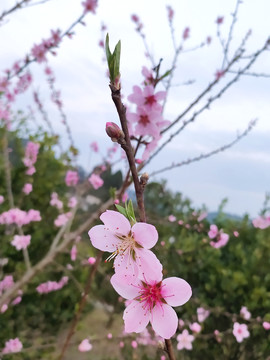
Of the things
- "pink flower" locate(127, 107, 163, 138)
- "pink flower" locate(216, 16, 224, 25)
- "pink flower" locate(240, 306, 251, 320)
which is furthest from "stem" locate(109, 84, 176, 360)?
"pink flower" locate(216, 16, 224, 25)

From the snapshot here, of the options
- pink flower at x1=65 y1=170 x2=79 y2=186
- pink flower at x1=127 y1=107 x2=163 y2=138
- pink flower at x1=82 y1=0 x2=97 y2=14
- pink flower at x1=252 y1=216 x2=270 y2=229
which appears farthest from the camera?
pink flower at x1=65 y1=170 x2=79 y2=186

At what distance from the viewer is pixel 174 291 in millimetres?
689

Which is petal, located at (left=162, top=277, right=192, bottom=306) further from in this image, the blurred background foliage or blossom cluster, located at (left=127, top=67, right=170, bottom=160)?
the blurred background foliage

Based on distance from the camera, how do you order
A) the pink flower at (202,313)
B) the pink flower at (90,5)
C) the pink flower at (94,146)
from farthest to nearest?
1. the pink flower at (94,146)
2. the pink flower at (90,5)
3. the pink flower at (202,313)

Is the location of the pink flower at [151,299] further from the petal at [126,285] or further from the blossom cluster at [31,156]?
the blossom cluster at [31,156]

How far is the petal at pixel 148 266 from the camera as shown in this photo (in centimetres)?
64

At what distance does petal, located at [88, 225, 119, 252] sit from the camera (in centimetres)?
71

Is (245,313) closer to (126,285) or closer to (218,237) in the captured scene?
(218,237)

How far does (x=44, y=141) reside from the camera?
4754 millimetres

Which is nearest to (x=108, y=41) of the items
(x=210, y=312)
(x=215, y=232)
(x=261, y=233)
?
(x=215, y=232)

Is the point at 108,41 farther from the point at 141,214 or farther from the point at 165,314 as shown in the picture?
the point at 165,314

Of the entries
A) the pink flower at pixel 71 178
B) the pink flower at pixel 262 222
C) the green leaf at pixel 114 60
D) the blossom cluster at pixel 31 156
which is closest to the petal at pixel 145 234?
the green leaf at pixel 114 60

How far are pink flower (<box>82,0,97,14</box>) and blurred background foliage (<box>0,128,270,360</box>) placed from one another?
1.62 metres

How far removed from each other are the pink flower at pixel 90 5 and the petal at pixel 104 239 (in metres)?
3.38
